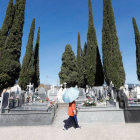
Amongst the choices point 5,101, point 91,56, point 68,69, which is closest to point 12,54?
point 5,101

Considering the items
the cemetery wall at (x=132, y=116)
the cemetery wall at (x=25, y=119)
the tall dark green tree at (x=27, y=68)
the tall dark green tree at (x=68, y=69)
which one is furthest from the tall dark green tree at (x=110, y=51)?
the tall dark green tree at (x=68, y=69)

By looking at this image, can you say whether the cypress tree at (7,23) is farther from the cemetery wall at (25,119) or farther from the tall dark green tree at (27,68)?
the cemetery wall at (25,119)

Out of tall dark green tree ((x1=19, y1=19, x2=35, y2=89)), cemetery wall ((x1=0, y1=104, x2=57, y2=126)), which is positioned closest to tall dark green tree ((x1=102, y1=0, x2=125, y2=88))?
cemetery wall ((x1=0, y1=104, x2=57, y2=126))

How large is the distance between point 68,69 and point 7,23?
71.8 ft

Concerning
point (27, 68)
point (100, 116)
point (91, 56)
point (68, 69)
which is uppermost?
point (91, 56)

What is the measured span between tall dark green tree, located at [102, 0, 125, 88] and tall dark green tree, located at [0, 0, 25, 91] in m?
10.6

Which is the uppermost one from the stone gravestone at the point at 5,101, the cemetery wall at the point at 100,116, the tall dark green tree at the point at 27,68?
the tall dark green tree at the point at 27,68

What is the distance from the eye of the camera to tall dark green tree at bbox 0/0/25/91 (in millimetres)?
11550

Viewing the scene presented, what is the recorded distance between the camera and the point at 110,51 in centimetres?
1362

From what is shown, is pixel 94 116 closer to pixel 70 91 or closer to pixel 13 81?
pixel 70 91

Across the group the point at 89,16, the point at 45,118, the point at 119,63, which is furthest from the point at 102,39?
the point at 45,118

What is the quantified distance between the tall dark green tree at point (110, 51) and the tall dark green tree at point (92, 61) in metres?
5.40

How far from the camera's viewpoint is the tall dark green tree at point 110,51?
41.4 feet

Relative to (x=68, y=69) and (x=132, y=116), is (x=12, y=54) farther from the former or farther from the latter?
(x=68, y=69)
